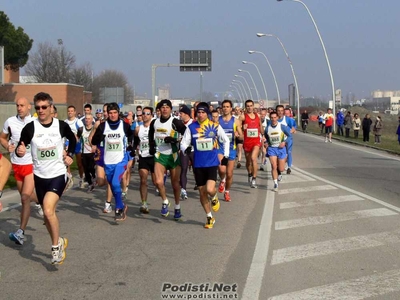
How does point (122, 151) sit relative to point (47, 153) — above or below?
below

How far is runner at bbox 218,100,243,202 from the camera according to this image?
1266 centimetres

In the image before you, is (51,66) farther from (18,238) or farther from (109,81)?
(18,238)

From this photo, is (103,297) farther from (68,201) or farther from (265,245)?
(68,201)

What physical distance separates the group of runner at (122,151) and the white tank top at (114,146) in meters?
0.02

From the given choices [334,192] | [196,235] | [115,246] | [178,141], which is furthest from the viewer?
[334,192]

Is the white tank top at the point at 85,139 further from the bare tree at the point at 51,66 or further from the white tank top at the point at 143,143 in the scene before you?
the bare tree at the point at 51,66

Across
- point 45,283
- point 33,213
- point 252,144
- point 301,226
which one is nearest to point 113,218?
point 33,213

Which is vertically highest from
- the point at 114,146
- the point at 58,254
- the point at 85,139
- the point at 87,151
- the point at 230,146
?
the point at 114,146

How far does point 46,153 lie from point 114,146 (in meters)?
3.01

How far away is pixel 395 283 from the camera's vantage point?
6398 mm

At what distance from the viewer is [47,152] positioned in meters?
7.42

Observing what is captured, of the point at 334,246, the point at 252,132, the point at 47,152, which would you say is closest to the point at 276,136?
the point at 252,132

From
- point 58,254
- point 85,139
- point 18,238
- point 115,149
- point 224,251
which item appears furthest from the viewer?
point 85,139

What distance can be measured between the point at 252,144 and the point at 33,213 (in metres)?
5.70
